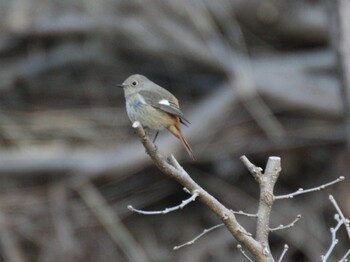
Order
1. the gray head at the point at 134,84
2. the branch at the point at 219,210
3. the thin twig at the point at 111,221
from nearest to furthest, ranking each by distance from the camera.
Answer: the branch at the point at 219,210
the gray head at the point at 134,84
the thin twig at the point at 111,221

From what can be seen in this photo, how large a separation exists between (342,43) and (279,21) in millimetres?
2148

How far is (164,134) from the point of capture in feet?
26.4

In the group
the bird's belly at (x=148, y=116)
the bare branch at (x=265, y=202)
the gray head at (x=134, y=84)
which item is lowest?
the bare branch at (x=265, y=202)

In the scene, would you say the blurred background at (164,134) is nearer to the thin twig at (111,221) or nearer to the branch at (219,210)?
the thin twig at (111,221)

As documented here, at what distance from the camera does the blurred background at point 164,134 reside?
8234mm

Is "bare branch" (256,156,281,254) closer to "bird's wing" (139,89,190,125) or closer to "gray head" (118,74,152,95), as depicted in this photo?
"bird's wing" (139,89,190,125)

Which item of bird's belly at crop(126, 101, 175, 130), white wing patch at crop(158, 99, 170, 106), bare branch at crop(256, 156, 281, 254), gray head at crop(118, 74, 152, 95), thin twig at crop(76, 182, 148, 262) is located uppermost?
gray head at crop(118, 74, 152, 95)

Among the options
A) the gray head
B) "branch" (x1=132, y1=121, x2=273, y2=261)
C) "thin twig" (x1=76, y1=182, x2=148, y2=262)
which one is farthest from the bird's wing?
"thin twig" (x1=76, y1=182, x2=148, y2=262)

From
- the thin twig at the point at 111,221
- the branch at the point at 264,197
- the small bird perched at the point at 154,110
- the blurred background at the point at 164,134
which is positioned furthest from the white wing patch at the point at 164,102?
the thin twig at the point at 111,221

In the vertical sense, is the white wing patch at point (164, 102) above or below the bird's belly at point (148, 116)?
above

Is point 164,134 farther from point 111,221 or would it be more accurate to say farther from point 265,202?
point 265,202

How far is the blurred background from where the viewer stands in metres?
8.23

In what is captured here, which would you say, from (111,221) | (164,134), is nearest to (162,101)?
(164,134)

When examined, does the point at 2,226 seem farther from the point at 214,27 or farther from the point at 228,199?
the point at 214,27
